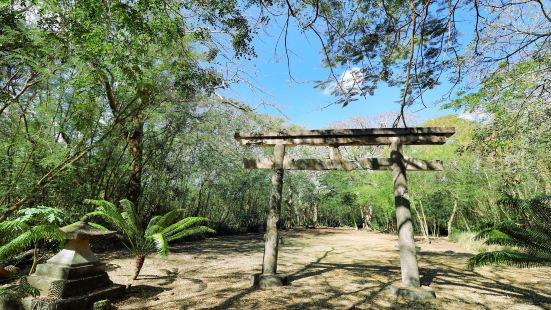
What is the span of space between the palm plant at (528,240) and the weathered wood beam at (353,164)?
133cm

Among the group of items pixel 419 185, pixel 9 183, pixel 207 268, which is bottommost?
pixel 207 268

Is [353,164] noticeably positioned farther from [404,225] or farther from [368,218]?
[368,218]

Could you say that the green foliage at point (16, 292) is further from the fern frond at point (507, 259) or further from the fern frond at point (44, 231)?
the fern frond at point (507, 259)

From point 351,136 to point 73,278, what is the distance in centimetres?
474

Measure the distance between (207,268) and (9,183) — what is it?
463 centimetres

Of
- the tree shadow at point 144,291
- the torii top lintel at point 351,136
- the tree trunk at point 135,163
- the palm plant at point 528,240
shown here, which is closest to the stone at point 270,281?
the tree shadow at point 144,291

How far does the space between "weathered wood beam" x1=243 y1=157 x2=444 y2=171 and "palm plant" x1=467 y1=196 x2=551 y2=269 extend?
4.37ft

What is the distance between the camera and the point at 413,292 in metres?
4.25

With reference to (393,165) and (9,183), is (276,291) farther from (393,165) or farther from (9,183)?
(9,183)

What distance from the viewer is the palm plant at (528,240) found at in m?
3.67

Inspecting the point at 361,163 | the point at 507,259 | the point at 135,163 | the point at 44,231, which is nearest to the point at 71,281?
the point at 44,231

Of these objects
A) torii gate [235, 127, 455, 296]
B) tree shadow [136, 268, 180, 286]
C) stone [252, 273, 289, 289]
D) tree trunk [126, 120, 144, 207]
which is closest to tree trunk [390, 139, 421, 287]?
torii gate [235, 127, 455, 296]

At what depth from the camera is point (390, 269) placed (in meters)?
6.62

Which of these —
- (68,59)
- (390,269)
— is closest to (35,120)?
(68,59)
